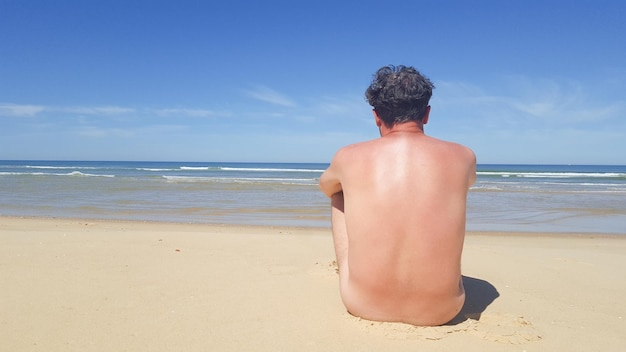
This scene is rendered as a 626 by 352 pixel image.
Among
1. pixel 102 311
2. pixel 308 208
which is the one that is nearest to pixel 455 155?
pixel 102 311

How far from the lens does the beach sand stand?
2297mm

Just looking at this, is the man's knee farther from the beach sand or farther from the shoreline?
the shoreline

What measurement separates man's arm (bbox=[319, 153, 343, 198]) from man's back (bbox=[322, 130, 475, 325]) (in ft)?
0.30

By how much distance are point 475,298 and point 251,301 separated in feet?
5.06

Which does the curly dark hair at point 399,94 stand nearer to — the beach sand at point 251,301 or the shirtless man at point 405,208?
the shirtless man at point 405,208

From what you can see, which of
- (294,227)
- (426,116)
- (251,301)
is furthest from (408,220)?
(294,227)

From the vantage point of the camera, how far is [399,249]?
2.21 metres

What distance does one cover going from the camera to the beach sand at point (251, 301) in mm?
2297

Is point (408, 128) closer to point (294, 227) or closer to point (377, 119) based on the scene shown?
point (377, 119)

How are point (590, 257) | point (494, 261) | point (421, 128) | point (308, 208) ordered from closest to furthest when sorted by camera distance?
point (421, 128) → point (494, 261) → point (590, 257) → point (308, 208)

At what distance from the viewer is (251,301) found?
2.98 metres

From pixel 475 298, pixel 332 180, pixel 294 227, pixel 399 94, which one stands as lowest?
pixel 294 227

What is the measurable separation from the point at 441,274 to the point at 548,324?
957 millimetres

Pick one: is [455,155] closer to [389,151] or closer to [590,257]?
[389,151]
